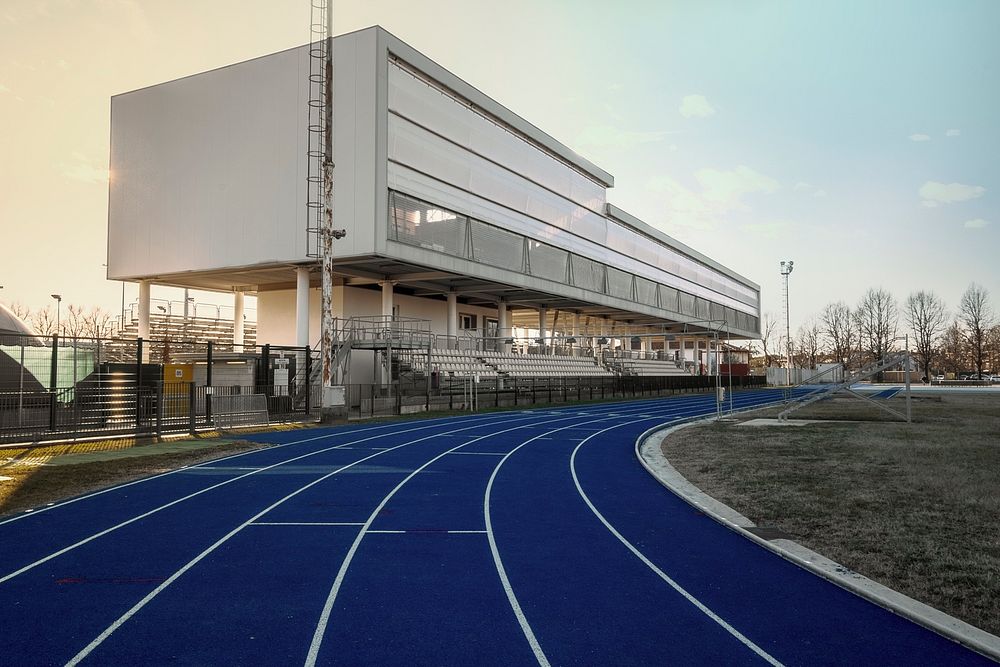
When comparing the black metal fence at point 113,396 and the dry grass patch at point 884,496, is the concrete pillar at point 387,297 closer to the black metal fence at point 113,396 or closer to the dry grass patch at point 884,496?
the black metal fence at point 113,396

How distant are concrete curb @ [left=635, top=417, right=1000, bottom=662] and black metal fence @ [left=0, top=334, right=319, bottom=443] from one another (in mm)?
15128

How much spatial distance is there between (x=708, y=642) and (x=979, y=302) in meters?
99.6

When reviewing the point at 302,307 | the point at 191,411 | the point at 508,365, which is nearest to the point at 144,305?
the point at 302,307

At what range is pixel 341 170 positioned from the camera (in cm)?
3294

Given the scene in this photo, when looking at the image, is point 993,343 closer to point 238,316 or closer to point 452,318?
point 452,318

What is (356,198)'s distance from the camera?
32375 mm

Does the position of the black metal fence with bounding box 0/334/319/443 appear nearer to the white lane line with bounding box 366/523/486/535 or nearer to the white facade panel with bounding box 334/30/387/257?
the white facade panel with bounding box 334/30/387/257

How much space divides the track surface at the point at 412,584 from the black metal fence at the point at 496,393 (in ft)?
54.1

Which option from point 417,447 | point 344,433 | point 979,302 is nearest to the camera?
point 417,447

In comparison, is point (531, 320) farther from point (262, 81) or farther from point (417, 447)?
point (417, 447)

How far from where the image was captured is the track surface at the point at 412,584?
5070mm

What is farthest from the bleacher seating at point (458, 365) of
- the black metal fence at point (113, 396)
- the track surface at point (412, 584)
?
the track surface at point (412, 584)

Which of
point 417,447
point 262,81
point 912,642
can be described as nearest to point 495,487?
point 417,447

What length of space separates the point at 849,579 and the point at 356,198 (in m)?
29.2
